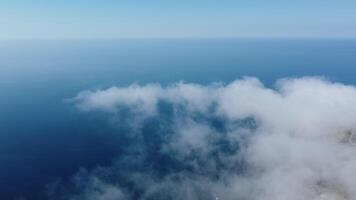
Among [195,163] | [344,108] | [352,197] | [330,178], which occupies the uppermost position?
[344,108]

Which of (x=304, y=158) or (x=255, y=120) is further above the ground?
(x=255, y=120)

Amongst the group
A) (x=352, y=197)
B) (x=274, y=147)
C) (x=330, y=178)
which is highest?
(x=274, y=147)

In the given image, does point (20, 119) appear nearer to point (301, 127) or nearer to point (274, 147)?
point (274, 147)

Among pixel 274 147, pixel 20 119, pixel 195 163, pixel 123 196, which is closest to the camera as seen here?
pixel 123 196

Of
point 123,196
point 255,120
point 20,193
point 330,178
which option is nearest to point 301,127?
point 255,120

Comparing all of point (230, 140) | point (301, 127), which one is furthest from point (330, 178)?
point (301, 127)

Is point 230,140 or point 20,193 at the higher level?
point 230,140

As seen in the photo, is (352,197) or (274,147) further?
(274,147)

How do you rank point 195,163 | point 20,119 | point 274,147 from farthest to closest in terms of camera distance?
point 20,119
point 274,147
point 195,163

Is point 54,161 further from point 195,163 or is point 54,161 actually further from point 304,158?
point 304,158
